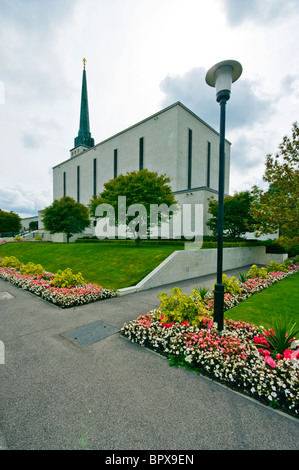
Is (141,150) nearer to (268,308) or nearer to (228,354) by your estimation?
(268,308)

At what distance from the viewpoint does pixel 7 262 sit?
13828mm

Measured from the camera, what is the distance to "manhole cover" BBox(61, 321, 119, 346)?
4497 mm

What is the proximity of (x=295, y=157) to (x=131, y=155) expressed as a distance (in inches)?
1395

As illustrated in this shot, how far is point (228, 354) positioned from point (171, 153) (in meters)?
35.7

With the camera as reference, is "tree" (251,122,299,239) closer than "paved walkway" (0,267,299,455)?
No

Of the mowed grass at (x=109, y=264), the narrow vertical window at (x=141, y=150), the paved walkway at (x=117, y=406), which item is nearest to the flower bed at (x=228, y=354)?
the paved walkway at (x=117, y=406)

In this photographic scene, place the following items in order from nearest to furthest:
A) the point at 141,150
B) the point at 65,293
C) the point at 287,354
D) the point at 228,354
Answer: the point at 287,354
the point at 228,354
the point at 65,293
the point at 141,150

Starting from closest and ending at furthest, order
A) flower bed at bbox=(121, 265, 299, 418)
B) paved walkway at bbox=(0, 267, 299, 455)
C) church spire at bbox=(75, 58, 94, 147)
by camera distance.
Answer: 1. paved walkway at bbox=(0, 267, 299, 455)
2. flower bed at bbox=(121, 265, 299, 418)
3. church spire at bbox=(75, 58, 94, 147)

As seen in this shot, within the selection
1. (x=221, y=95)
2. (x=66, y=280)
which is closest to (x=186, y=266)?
(x=66, y=280)

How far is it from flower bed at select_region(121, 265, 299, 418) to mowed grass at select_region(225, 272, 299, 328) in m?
1.14

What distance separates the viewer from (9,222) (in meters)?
55.9

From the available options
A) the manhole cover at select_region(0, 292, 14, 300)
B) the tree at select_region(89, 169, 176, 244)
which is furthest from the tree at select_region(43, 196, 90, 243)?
the manhole cover at select_region(0, 292, 14, 300)

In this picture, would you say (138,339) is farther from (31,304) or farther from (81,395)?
(31,304)

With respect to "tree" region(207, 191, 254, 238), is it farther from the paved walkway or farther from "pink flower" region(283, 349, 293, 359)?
the paved walkway
